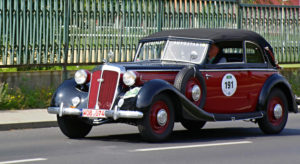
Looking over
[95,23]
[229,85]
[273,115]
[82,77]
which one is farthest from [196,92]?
[95,23]

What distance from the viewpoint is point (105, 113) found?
10.4 metres

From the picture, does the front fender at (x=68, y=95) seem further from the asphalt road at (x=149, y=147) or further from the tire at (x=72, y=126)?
the asphalt road at (x=149, y=147)

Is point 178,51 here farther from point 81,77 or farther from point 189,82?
Answer: point 81,77

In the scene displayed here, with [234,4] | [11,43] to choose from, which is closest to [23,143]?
[11,43]

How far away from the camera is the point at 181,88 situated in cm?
1115

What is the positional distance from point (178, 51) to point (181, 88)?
126 centimetres

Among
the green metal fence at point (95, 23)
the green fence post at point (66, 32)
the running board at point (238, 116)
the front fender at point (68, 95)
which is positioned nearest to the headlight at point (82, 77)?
the front fender at point (68, 95)

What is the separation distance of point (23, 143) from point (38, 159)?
2076mm

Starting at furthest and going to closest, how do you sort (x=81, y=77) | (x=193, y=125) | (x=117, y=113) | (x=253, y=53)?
(x=193, y=125) → (x=253, y=53) → (x=81, y=77) → (x=117, y=113)

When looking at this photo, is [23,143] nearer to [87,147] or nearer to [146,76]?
[87,147]

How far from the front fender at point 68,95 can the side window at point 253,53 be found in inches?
131

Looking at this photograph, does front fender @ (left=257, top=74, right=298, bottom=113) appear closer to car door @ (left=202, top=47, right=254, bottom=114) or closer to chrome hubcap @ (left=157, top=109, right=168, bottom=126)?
car door @ (left=202, top=47, right=254, bottom=114)

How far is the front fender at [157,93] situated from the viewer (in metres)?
10.4

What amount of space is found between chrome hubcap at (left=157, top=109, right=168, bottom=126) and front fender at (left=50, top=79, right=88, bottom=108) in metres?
1.18
